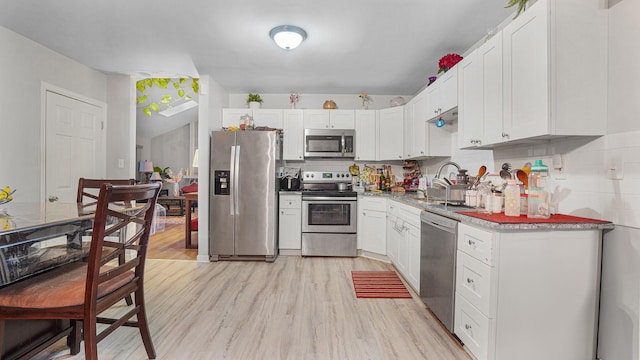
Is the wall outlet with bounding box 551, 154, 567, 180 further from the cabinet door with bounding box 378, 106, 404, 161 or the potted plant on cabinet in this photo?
the potted plant on cabinet

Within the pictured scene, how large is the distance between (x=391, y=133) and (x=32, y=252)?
3.80m

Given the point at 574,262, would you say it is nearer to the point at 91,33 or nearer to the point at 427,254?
the point at 427,254

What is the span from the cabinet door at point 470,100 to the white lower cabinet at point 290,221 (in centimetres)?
221

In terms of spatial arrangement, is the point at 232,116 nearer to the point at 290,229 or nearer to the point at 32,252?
the point at 290,229

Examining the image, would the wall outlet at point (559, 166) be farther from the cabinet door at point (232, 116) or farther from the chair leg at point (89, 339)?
the cabinet door at point (232, 116)

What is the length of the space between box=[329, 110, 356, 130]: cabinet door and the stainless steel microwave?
0.09 m

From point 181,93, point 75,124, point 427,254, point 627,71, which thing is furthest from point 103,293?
point 181,93

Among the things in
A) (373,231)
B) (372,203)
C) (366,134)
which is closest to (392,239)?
(373,231)

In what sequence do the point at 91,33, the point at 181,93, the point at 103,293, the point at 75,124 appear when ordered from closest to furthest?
the point at 103,293 → the point at 91,33 → the point at 75,124 → the point at 181,93

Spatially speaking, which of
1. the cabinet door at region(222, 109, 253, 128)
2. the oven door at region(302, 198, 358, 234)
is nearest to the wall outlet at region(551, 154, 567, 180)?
the oven door at region(302, 198, 358, 234)

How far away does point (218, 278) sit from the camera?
318 cm

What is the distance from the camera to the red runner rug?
2.74 meters

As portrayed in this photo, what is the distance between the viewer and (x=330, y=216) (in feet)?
13.0

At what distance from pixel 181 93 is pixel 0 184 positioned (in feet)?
7.88
